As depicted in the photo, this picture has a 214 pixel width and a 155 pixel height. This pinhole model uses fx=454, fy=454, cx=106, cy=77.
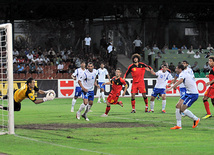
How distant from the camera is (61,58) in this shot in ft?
121

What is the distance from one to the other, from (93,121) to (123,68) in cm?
2346

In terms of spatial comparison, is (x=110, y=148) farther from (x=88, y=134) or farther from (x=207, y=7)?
(x=207, y=7)

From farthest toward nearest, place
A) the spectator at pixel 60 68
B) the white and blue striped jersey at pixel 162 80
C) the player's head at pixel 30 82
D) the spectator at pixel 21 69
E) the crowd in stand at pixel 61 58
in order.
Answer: the spectator at pixel 60 68 → the crowd in stand at pixel 61 58 → the spectator at pixel 21 69 → the white and blue striped jersey at pixel 162 80 → the player's head at pixel 30 82

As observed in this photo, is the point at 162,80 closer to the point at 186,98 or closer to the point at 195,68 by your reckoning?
the point at 186,98

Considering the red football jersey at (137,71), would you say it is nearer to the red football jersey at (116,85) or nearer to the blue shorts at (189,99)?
the red football jersey at (116,85)

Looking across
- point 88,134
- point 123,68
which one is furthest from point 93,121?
point 123,68

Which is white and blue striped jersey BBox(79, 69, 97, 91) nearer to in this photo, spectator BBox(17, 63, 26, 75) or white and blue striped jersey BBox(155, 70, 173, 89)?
white and blue striped jersey BBox(155, 70, 173, 89)

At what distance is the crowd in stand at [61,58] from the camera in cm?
3444

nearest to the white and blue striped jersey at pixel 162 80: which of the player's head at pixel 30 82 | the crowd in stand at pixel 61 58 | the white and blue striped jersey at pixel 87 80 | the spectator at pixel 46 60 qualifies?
the white and blue striped jersey at pixel 87 80

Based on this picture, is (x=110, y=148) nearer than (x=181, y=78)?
Yes

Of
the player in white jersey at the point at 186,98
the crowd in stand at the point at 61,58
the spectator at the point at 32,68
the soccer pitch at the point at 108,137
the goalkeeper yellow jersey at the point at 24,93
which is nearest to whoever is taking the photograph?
the soccer pitch at the point at 108,137

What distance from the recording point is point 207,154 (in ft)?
32.1

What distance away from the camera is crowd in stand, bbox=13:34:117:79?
1356 inches

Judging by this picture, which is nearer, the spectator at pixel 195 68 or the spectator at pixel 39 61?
the spectator at pixel 39 61
